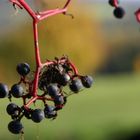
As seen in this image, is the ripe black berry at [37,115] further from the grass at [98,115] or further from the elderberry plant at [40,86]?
the grass at [98,115]

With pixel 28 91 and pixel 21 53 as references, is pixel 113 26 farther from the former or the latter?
pixel 28 91

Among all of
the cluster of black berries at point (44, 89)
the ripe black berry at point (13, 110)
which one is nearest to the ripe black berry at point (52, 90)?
the cluster of black berries at point (44, 89)

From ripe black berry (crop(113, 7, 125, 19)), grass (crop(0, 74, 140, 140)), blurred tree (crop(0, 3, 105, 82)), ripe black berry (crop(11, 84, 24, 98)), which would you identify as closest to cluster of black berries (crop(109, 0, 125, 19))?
ripe black berry (crop(113, 7, 125, 19))

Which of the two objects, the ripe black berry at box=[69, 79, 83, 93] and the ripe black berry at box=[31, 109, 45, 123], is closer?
the ripe black berry at box=[31, 109, 45, 123]

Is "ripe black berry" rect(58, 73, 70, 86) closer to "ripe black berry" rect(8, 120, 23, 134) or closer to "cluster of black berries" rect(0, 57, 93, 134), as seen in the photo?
"cluster of black berries" rect(0, 57, 93, 134)

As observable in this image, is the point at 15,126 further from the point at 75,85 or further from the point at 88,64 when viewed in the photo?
the point at 88,64

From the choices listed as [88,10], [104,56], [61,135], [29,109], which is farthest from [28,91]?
[104,56]
